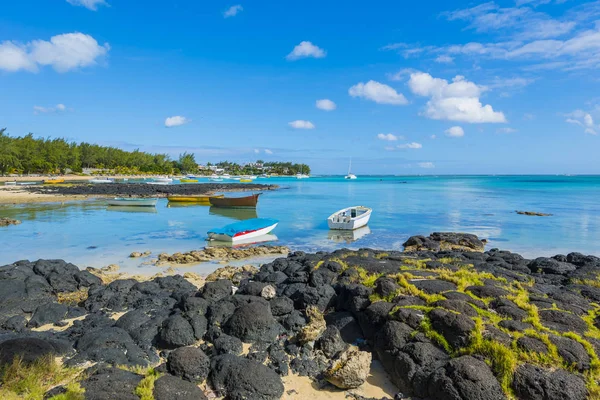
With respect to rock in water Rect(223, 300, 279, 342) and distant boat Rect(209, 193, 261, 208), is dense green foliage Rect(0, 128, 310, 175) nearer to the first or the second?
distant boat Rect(209, 193, 261, 208)

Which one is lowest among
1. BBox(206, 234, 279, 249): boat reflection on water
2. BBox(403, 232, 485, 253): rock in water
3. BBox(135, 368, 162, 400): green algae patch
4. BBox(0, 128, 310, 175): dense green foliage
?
BBox(206, 234, 279, 249): boat reflection on water

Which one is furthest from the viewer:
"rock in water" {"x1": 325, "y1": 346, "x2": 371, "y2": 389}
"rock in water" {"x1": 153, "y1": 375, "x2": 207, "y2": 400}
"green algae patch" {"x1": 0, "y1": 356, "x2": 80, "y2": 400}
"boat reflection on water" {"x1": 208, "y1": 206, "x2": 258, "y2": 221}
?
"boat reflection on water" {"x1": 208, "y1": 206, "x2": 258, "y2": 221}

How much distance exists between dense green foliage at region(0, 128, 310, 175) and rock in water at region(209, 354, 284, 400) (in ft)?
329

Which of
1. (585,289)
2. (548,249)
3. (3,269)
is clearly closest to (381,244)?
(548,249)

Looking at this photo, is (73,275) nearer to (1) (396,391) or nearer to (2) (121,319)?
(2) (121,319)

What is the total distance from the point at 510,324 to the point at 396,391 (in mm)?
2637

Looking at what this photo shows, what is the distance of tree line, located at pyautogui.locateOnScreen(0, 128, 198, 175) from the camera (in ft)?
294

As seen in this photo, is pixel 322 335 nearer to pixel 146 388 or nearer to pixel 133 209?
pixel 146 388

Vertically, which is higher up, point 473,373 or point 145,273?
point 473,373

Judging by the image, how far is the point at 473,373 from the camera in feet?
20.3

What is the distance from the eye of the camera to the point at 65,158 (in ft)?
338

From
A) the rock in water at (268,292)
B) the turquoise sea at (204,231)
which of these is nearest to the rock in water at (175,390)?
the rock in water at (268,292)

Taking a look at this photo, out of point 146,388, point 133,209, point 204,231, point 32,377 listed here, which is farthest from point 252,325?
point 133,209

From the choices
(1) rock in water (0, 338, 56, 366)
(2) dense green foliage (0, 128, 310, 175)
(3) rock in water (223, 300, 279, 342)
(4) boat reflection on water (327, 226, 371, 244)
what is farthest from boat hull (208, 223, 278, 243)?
(2) dense green foliage (0, 128, 310, 175)
